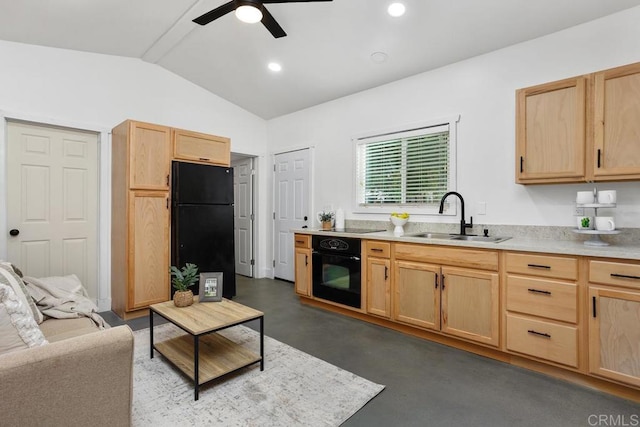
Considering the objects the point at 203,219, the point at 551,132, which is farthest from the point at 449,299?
the point at 203,219

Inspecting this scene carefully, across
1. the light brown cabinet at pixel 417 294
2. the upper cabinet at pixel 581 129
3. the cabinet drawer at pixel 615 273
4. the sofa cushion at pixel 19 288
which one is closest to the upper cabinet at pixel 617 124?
the upper cabinet at pixel 581 129

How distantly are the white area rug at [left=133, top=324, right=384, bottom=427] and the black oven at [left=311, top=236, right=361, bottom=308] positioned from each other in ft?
3.40

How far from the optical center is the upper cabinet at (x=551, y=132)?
2.36 metres

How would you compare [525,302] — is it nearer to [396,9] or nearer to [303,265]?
[303,265]

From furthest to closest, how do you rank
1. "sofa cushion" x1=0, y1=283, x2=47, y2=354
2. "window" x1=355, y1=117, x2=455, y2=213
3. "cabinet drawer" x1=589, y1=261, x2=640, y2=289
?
"window" x1=355, y1=117, x2=455, y2=213, "cabinet drawer" x1=589, y1=261, x2=640, y2=289, "sofa cushion" x1=0, y1=283, x2=47, y2=354

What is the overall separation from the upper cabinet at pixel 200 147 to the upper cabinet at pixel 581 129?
3.32m

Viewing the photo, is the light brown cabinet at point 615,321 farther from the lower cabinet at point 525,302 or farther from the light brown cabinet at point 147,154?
the light brown cabinet at point 147,154

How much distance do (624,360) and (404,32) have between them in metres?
3.04

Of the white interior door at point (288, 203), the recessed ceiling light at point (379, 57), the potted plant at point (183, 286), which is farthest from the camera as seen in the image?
the white interior door at point (288, 203)

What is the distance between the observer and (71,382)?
3.78ft

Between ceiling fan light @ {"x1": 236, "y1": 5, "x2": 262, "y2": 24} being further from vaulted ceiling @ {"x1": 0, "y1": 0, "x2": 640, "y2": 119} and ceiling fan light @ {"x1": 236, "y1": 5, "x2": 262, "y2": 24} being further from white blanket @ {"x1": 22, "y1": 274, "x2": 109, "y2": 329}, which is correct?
white blanket @ {"x1": 22, "y1": 274, "x2": 109, "y2": 329}

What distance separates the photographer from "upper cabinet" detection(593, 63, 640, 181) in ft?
7.09

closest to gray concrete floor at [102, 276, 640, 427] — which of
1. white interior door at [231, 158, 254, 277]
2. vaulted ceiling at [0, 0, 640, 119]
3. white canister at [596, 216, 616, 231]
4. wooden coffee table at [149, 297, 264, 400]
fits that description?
wooden coffee table at [149, 297, 264, 400]

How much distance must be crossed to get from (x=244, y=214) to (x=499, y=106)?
4.17 m
